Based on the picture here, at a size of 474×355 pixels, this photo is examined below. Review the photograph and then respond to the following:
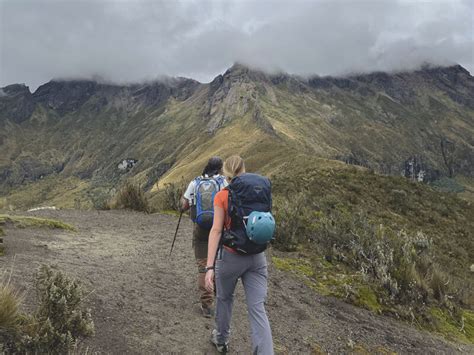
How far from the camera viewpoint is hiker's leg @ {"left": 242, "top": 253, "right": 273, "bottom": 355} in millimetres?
Answer: 4223

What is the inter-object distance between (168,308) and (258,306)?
189cm

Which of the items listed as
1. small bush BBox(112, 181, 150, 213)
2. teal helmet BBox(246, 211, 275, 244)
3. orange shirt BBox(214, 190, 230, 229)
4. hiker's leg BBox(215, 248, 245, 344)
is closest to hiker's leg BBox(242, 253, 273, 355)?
hiker's leg BBox(215, 248, 245, 344)

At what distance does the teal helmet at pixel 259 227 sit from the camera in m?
4.11

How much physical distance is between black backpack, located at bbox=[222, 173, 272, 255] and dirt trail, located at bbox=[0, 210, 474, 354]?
4.60 ft

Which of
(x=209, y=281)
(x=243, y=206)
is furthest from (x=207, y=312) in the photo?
(x=243, y=206)

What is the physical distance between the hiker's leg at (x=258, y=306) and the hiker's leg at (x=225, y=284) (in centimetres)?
15

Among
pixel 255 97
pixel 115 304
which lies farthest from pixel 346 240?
pixel 255 97

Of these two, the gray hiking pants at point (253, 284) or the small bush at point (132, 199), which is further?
the small bush at point (132, 199)

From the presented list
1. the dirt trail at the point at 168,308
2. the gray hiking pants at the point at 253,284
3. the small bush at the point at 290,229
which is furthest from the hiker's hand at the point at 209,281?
the small bush at the point at 290,229

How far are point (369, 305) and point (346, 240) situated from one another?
2.55m

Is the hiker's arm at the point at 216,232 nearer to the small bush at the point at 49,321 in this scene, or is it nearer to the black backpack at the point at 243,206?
the black backpack at the point at 243,206

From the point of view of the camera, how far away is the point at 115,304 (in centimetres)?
548

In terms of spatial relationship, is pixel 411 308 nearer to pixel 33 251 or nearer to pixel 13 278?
pixel 13 278

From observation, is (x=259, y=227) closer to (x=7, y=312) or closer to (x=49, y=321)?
(x=49, y=321)
